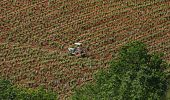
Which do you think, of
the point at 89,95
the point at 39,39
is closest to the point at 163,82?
the point at 89,95

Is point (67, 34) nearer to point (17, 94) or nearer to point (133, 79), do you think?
point (17, 94)

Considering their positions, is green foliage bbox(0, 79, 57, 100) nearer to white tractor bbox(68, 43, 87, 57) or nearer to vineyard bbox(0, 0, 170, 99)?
vineyard bbox(0, 0, 170, 99)

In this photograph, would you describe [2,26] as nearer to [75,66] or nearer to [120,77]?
[75,66]

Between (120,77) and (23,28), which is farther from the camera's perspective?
(23,28)

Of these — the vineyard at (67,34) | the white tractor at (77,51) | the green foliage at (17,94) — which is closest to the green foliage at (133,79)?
the green foliage at (17,94)

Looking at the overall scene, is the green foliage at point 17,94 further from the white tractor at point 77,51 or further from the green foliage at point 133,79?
the white tractor at point 77,51

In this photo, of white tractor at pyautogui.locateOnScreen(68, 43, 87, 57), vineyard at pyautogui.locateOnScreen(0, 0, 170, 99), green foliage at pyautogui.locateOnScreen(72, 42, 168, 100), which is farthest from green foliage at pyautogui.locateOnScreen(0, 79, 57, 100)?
white tractor at pyautogui.locateOnScreen(68, 43, 87, 57)
